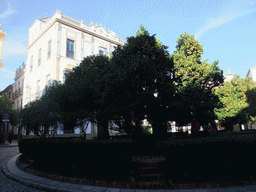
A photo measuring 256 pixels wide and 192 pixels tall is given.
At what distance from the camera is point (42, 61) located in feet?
76.5

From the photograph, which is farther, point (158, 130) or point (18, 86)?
point (18, 86)

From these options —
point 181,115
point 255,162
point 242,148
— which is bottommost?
point 255,162

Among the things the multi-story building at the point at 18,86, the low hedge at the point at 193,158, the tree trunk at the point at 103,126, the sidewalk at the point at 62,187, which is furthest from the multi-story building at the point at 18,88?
the low hedge at the point at 193,158

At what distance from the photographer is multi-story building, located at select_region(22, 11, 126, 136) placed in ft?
69.8

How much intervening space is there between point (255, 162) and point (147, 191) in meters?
3.58

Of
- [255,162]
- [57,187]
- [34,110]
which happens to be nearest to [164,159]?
[255,162]

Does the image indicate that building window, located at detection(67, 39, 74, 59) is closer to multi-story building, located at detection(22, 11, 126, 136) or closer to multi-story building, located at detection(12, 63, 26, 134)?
multi-story building, located at detection(22, 11, 126, 136)

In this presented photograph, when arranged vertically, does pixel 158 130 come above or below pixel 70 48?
below

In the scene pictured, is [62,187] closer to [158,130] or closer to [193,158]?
[193,158]

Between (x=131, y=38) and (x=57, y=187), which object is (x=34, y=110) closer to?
(x=57, y=187)

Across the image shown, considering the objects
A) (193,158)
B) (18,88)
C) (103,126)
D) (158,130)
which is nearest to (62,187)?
(193,158)

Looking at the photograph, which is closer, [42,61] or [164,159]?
[164,159]

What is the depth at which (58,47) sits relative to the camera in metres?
21.3

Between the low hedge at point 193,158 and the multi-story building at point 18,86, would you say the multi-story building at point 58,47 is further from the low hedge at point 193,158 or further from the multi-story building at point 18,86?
the low hedge at point 193,158
